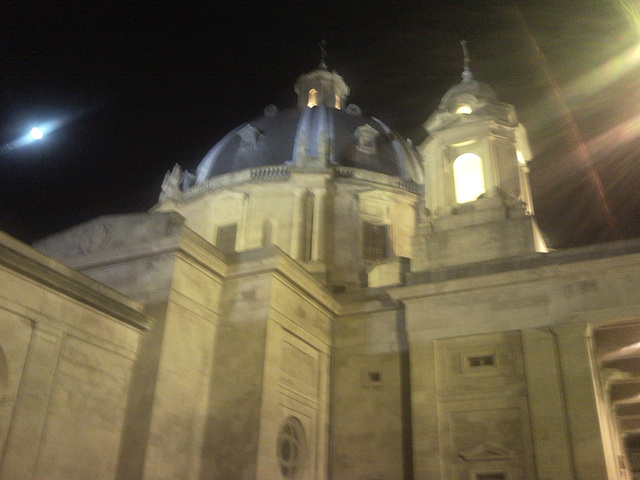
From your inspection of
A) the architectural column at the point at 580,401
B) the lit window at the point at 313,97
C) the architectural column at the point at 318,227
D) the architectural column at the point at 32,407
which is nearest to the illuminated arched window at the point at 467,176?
the architectural column at the point at 580,401

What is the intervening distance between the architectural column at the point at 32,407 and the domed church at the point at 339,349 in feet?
0.12

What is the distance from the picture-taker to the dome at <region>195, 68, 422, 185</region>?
3091cm

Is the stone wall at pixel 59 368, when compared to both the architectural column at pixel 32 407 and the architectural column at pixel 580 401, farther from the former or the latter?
the architectural column at pixel 580 401

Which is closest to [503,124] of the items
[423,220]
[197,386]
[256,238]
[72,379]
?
[423,220]

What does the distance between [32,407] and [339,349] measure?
10.1 meters

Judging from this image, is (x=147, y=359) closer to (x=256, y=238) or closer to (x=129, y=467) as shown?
(x=129, y=467)

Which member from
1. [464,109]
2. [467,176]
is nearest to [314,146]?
[464,109]

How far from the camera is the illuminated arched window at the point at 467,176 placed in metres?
22.5

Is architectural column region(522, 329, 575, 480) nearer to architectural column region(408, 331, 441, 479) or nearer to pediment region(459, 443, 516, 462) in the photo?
pediment region(459, 443, 516, 462)

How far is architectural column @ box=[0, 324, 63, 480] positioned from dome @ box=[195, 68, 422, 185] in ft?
54.9

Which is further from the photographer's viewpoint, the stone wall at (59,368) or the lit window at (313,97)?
the lit window at (313,97)

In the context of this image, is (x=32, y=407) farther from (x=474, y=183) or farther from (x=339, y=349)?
(x=474, y=183)

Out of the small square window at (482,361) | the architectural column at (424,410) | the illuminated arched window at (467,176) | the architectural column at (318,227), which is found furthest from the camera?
the architectural column at (318,227)

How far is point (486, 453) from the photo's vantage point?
16812 millimetres
